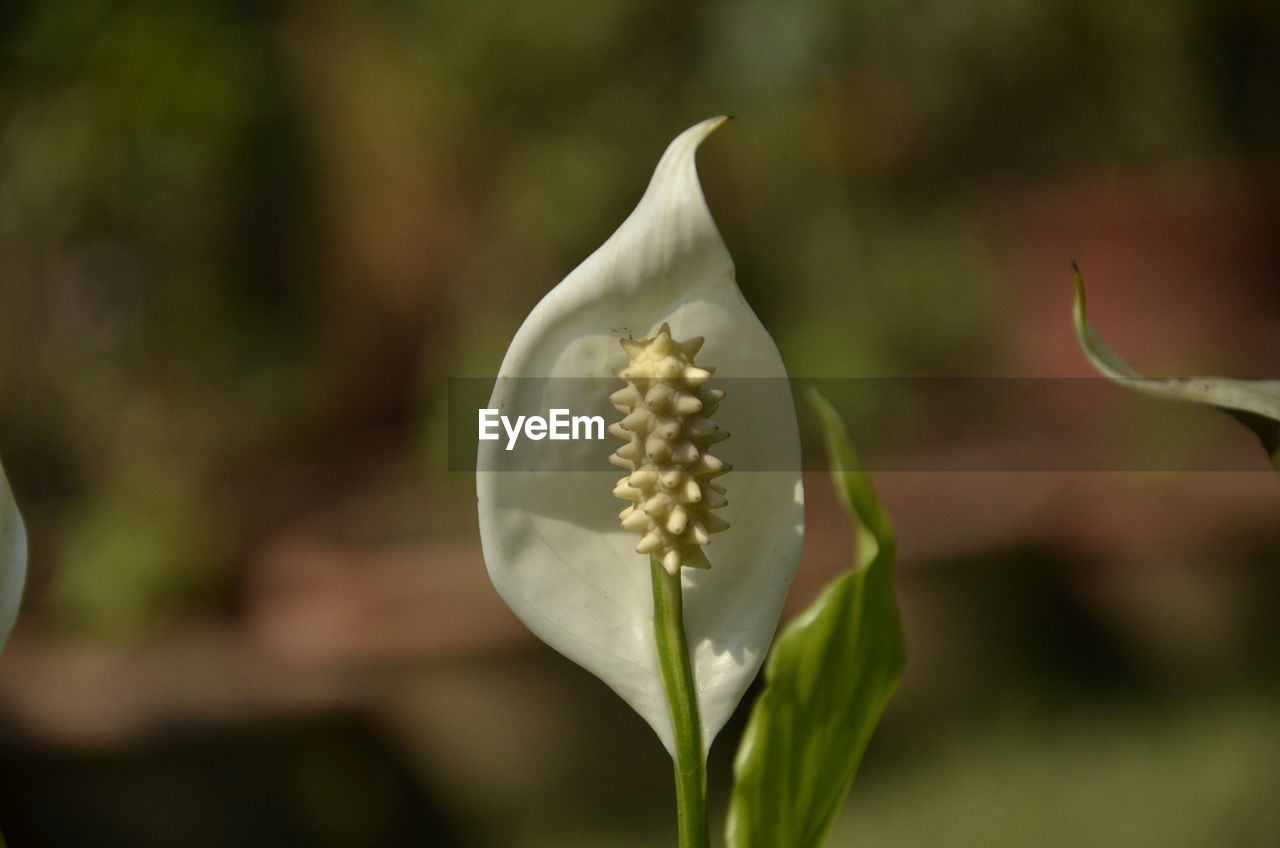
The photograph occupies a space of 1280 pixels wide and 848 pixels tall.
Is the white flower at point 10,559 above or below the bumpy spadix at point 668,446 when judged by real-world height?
below

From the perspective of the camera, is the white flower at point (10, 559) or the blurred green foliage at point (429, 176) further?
the blurred green foliage at point (429, 176)

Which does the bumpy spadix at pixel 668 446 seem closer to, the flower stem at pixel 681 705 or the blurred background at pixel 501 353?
the flower stem at pixel 681 705

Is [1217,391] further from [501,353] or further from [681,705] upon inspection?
[501,353]

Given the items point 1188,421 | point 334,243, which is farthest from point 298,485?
point 1188,421

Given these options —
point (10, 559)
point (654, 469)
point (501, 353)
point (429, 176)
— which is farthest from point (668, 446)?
point (429, 176)

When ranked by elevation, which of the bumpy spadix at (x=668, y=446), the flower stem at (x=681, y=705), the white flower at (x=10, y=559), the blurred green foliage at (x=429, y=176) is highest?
the blurred green foliage at (x=429, y=176)

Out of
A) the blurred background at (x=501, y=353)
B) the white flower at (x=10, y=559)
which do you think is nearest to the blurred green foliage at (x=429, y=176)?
the blurred background at (x=501, y=353)
